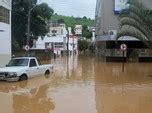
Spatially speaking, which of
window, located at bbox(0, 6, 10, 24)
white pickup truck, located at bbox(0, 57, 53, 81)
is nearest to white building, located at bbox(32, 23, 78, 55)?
window, located at bbox(0, 6, 10, 24)

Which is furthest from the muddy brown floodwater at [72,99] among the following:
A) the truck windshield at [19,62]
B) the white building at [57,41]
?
the white building at [57,41]

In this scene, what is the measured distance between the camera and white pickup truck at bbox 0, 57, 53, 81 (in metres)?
25.5

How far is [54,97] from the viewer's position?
18.6 meters

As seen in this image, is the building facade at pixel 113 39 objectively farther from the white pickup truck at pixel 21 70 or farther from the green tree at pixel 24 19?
the white pickup truck at pixel 21 70

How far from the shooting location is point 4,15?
3962 cm

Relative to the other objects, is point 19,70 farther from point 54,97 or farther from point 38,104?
Result: point 38,104

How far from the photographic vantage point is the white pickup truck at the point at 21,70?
83.7 ft

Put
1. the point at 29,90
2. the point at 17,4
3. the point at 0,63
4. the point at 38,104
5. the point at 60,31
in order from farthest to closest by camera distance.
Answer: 1. the point at 60,31
2. the point at 17,4
3. the point at 0,63
4. the point at 29,90
5. the point at 38,104

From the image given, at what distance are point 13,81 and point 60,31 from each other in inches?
4389

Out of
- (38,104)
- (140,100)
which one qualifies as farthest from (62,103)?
(140,100)

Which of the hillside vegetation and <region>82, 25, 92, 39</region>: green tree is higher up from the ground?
the hillside vegetation

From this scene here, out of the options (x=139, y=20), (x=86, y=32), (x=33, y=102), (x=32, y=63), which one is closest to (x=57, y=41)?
(x=86, y=32)

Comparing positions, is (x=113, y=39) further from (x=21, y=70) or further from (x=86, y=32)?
(x=86, y=32)

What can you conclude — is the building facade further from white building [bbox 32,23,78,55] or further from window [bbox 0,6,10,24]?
white building [bbox 32,23,78,55]
